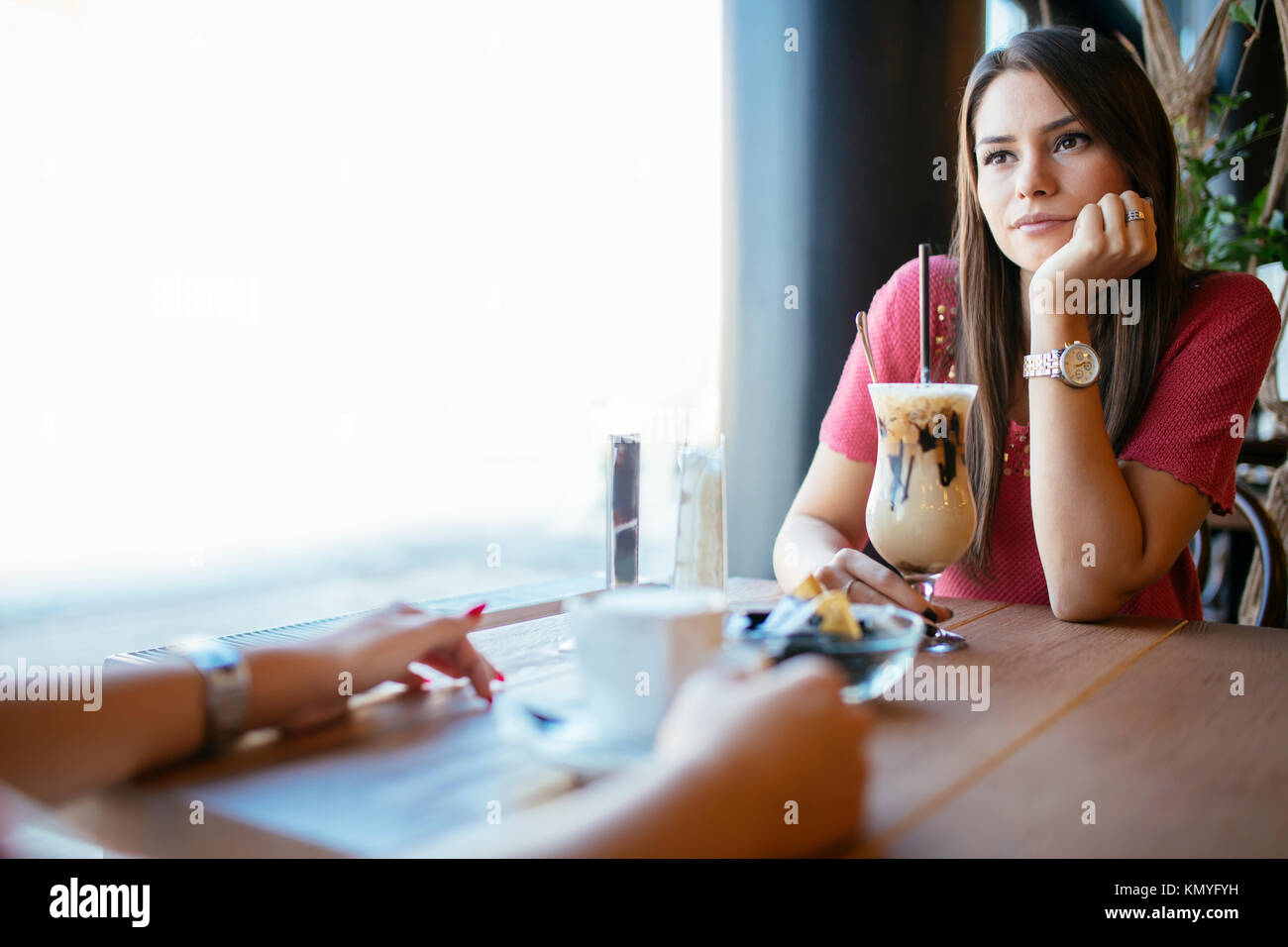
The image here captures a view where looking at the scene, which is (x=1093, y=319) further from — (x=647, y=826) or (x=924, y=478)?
(x=647, y=826)

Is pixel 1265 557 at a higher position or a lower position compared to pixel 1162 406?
lower

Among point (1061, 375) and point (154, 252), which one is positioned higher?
point (154, 252)

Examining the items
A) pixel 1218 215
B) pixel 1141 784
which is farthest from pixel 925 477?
pixel 1218 215

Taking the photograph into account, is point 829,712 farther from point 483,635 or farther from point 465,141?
point 465,141

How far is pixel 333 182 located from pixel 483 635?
273 centimetres

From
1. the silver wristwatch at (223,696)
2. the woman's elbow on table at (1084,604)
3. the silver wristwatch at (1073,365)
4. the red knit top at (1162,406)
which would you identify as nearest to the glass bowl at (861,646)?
the silver wristwatch at (223,696)

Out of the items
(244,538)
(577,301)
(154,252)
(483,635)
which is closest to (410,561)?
(244,538)

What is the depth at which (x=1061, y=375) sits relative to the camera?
1361 mm

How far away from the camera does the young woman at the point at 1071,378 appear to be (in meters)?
1.34

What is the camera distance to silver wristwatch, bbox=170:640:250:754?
0.69 m

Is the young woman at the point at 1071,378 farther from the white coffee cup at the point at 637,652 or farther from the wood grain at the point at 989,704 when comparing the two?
the white coffee cup at the point at 637,652

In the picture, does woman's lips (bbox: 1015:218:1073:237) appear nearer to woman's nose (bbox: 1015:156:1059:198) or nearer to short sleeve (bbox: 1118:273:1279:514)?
woman's nose (bbox: 1015:156:1059:198)

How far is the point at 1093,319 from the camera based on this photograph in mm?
1606

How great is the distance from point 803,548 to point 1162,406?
0.58m
